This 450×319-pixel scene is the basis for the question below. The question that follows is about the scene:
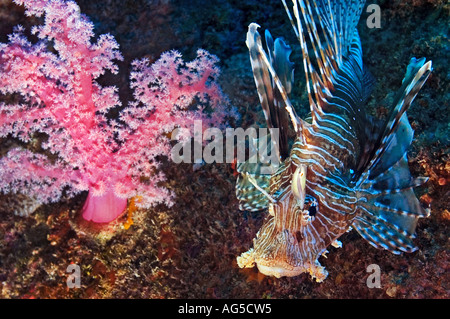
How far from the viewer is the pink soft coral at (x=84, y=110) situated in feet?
9.48

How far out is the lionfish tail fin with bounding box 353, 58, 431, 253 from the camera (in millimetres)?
2607

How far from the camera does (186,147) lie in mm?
3453

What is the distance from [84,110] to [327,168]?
2.00 metres

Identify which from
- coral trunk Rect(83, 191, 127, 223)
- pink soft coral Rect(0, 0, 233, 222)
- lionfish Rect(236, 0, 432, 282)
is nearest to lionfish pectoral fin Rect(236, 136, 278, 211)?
lionfish Rect(236, 0, 432, 282)

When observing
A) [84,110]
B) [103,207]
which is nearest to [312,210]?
[84,110]

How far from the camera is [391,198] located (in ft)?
8.90

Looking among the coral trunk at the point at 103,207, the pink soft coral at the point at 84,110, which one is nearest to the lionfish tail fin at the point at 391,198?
the pink soft coral at the point at 84,110

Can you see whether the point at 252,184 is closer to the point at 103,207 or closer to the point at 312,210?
the point at 312,210

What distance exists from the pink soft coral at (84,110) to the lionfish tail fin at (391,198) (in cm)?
143

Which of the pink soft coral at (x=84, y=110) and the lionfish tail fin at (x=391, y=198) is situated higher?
the pink soft coral at (x=84, y=110)

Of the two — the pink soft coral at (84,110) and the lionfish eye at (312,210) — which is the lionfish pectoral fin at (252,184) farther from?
the lionfish eye at (312,210)

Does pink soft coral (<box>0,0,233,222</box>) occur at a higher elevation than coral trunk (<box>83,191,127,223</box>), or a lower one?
higher

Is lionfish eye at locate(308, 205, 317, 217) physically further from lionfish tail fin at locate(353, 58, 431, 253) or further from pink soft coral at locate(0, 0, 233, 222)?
pink soft coral at locate(0, 0, 233, 222)
